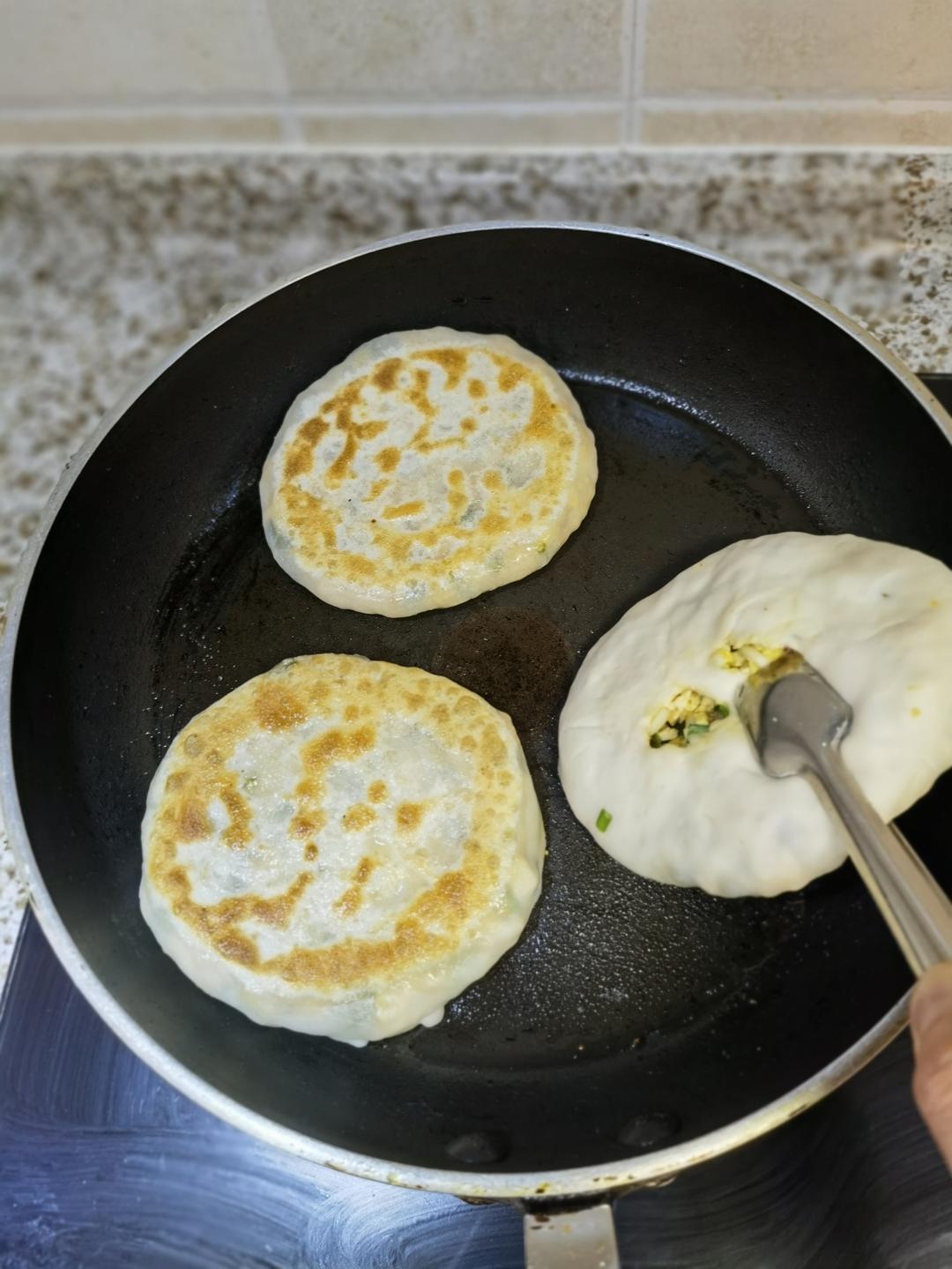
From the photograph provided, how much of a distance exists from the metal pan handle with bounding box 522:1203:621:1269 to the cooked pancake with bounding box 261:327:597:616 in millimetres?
548

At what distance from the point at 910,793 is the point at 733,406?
505 millimetres

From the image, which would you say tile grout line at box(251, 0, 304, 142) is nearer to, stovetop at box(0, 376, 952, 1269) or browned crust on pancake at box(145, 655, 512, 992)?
browned crust on pancake at box(145, 655, 512, 992)

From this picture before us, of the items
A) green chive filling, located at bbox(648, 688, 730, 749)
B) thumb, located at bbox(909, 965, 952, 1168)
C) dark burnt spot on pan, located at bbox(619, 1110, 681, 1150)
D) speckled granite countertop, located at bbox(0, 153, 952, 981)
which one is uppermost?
speckled granite countertop, located at bbox(0, 153, 952, 981)

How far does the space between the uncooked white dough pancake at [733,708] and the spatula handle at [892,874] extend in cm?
2

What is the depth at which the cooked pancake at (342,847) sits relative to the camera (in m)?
0.90

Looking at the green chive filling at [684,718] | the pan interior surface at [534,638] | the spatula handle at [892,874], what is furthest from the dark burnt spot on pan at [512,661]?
the spatula handle at [892,874]

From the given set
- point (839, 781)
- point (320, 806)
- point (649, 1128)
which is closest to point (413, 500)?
point (320, 806)

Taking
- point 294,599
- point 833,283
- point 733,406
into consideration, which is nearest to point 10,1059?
point 294,599

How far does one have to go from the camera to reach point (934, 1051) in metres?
0.57

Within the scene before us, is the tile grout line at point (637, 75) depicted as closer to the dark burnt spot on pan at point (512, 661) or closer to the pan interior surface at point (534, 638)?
the pan interior surface at point (534, 638)

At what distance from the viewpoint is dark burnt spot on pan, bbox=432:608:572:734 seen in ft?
3.41

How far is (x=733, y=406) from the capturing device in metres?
1.15

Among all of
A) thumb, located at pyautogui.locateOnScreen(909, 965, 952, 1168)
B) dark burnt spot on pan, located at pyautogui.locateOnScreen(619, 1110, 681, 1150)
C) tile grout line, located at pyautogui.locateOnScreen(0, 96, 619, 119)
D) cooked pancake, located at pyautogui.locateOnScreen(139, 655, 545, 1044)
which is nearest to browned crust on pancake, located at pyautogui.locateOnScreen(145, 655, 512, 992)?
cooked pancake, located at pyautogui.locateOnScreen(139, 655, 545, 1044)

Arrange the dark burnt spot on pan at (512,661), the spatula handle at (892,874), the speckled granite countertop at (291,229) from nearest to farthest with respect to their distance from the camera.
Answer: the spatula handle at (892,874) < the dark burnt spot on pan at (512,661) < the speckled granite countertop at (291,229)
